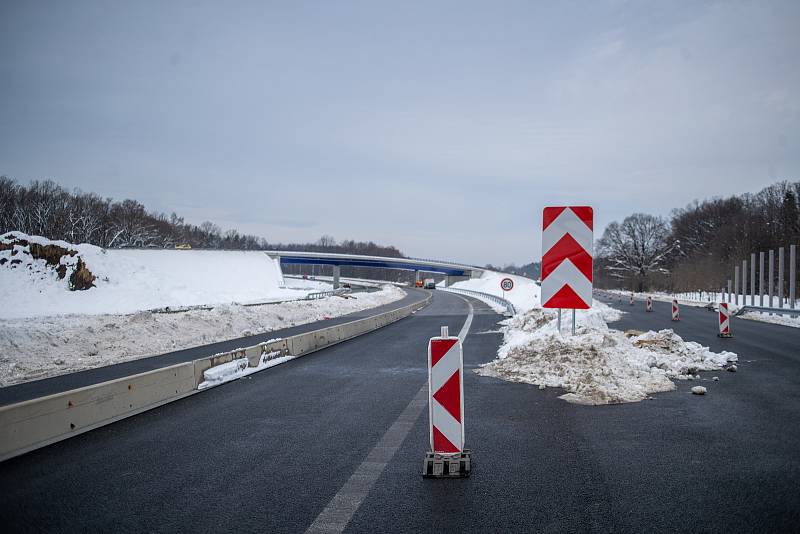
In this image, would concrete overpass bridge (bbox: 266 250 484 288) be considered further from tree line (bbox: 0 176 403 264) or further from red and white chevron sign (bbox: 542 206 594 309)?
red and white chevron sign (bbox: 542 206 594 309)

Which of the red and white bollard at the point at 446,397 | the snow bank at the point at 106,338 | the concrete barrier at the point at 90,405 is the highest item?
the red and white bollard at the point at 446,397

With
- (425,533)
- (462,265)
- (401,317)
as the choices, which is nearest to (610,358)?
(425,533)

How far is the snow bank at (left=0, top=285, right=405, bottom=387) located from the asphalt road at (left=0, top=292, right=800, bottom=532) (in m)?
7.44

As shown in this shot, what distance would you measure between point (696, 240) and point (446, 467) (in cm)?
12287

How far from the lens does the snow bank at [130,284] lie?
40594mm

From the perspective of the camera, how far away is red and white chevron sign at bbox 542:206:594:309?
34.2 ft

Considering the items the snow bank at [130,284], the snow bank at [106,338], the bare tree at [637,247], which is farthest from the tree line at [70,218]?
the bare tree at [637,247]

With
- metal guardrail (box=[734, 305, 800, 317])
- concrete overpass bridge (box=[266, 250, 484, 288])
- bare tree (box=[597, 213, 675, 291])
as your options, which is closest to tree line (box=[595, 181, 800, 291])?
bare tree (box=[597, 213, 675, 291])

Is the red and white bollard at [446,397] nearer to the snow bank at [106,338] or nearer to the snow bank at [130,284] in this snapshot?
the snow bank at [106,338]

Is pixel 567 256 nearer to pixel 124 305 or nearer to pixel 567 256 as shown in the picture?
pixel 567 256

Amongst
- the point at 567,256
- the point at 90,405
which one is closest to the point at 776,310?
the point at 567,256

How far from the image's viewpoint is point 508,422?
707cm

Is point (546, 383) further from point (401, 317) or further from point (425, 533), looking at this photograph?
point (401, 317)

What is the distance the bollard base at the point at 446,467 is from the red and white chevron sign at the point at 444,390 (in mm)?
227
